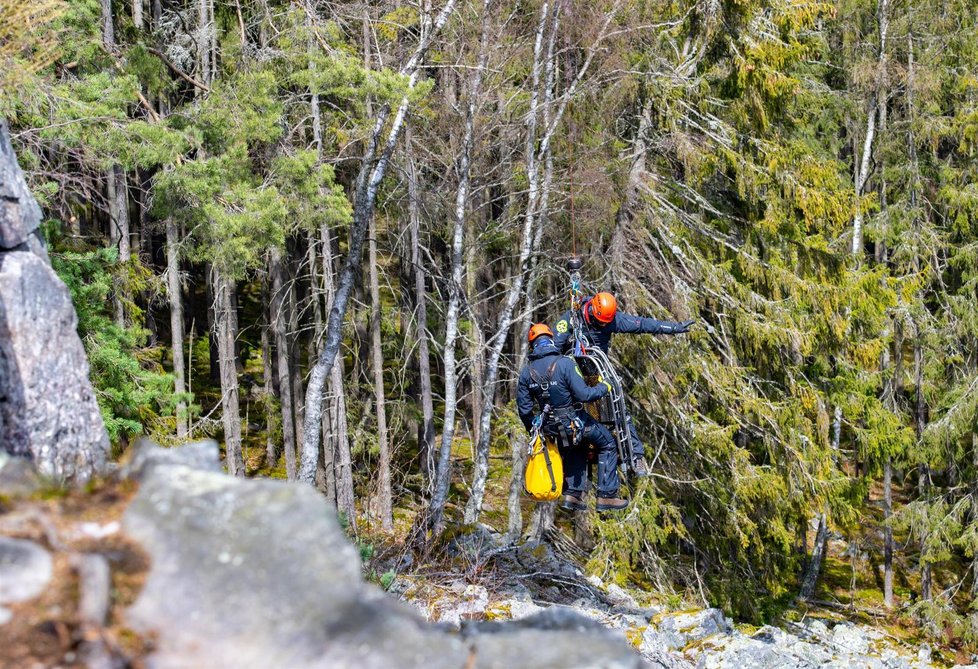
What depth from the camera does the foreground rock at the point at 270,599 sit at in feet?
11.0

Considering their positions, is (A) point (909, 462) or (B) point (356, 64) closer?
(B) point (356, 64)

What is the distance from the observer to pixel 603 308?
9172 mm

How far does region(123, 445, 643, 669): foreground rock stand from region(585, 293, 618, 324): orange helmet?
5539mm

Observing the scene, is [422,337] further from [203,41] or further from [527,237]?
[203,41]

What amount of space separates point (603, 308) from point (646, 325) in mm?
430

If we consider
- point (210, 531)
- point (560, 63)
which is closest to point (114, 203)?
point (560, 63)

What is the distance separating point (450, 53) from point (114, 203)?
711 cm

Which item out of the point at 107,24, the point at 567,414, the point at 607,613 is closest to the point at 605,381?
the point at 567,414

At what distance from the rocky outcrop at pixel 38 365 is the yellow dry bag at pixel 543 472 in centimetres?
458

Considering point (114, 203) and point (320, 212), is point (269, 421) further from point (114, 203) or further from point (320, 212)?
point (320, 212)

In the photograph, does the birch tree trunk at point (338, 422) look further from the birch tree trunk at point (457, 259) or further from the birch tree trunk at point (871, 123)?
the birch tree trunk at point (871, 123)

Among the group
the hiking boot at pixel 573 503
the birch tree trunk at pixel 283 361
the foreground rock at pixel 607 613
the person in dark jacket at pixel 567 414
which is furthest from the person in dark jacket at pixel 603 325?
the birch tree trunk at pixel 283 361

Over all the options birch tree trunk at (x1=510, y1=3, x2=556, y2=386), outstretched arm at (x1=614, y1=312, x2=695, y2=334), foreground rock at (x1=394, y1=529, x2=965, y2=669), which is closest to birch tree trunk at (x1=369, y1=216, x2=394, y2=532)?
birch tree trunk at (x1=510, y1=3, x2=556, y2=386)

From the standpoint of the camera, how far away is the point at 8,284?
5359 mm
